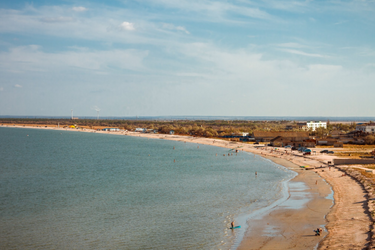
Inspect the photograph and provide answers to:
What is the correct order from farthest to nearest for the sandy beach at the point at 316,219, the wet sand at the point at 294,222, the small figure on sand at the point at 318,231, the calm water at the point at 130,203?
1. the calm water at the point at 130,203
2. the small figure on sand at the point at 318,231
3. the wet sand at the point at 294,222
4. the sandy beach at the point at 316,219

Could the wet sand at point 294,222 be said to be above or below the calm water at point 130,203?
above

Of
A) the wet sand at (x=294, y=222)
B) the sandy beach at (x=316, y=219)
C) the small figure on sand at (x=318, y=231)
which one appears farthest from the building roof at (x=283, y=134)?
the small figure on sand at (x=318, y=231)

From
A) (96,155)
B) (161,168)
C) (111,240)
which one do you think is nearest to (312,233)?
(111,240)

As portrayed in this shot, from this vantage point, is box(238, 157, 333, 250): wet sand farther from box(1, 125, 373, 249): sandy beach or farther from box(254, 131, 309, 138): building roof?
box(254, 131, 309, 138): building roof

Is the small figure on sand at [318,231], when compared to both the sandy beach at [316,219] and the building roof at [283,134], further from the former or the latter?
the building roof at [283,134]

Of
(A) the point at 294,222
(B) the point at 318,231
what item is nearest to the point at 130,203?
(A) the point at 294,222

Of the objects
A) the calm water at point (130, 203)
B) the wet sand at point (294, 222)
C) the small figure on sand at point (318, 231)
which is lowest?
the calm water at point (130, 203)
